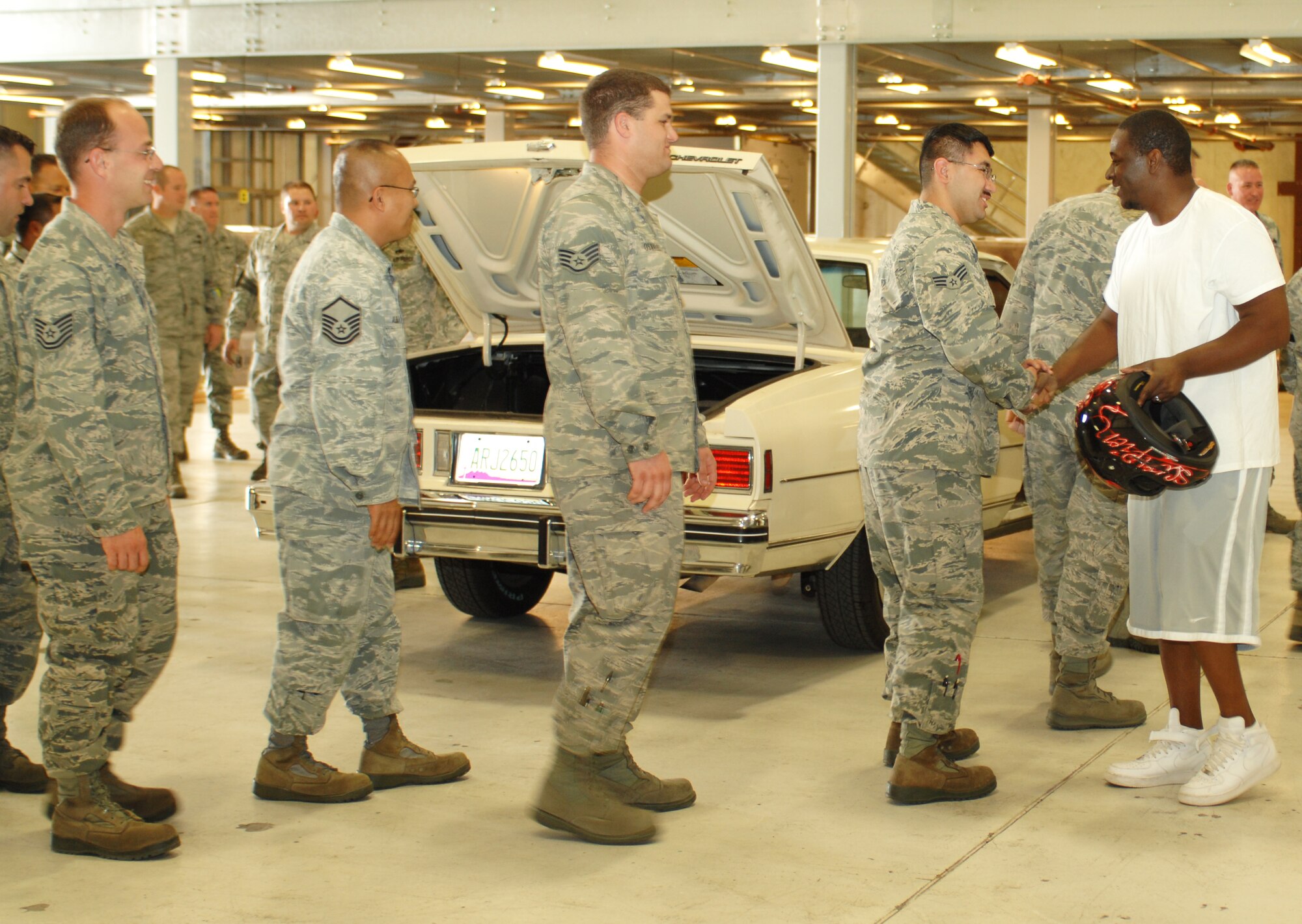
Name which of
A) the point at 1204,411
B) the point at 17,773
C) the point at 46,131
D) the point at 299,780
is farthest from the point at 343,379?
the point at 46,131

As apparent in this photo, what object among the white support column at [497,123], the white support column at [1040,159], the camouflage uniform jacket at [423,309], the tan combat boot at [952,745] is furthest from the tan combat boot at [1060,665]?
the white support column at [1040,159]

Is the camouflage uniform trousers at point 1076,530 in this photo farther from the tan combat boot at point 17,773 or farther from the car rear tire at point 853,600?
the tan combat boot at point 17,773

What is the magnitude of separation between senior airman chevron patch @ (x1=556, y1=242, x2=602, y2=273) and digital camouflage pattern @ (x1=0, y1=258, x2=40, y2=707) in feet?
4.99

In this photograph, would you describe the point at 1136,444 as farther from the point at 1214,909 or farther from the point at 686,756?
the point at 686,756

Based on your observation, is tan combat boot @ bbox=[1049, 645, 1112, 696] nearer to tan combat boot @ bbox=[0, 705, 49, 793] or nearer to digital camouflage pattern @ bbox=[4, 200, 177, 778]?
digital camouflage pattern @ bbox=[4, 200, 177, 778]

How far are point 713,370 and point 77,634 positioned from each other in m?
3.14

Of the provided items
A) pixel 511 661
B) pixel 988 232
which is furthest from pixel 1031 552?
pixel 988 232

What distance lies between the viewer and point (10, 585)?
399 centimetres

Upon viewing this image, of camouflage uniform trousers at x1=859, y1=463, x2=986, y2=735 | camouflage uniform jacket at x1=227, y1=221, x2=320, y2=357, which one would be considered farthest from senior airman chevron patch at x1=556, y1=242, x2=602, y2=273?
camouflage uniform jacket at x1=227, y1=221, x2=320, y2=357

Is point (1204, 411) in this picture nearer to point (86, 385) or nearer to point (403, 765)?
point (403, 765)

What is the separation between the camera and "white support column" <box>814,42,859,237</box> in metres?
10.9

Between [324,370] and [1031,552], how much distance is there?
5.07 meters

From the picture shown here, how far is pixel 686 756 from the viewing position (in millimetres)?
4395

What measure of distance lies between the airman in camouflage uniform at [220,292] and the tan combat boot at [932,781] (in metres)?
7.01
